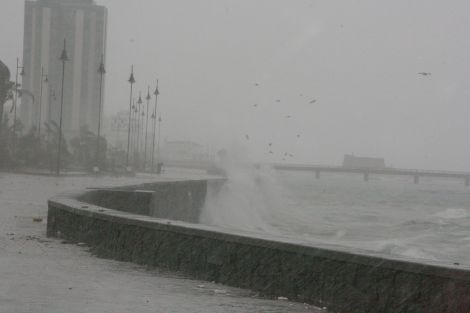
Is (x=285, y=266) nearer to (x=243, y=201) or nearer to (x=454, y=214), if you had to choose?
(x=243, y=201)

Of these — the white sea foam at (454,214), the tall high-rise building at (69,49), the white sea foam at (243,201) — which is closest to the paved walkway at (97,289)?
the white sea foam at (243,201)

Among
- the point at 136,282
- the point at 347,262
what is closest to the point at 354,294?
the point at 347,262

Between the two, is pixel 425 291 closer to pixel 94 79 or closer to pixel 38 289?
pixel 38 289

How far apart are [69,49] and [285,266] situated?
160894mm

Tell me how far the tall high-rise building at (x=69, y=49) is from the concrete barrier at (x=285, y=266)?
5812 inches

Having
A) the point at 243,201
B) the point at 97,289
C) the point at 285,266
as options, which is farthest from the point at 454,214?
the point at 97,289

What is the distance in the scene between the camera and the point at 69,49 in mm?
163875

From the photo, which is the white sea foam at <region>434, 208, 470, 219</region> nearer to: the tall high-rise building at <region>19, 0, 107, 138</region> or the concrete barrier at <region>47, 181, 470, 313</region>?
the concrete barrier at <region>47, 181, 470, 313</region>

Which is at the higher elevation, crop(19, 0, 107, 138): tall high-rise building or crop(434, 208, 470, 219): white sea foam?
crop(19, 0, 107, 138): tall high-rise building

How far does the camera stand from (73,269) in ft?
31.5

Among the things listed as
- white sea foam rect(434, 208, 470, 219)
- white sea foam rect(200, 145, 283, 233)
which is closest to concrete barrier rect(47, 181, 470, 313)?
white sea foam rect(200, 145, 283, 233)

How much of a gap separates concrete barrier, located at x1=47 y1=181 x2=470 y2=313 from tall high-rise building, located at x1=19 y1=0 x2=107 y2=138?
14762 cm

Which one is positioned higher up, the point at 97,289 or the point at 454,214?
the point at 97,289

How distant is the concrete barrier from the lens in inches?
261
